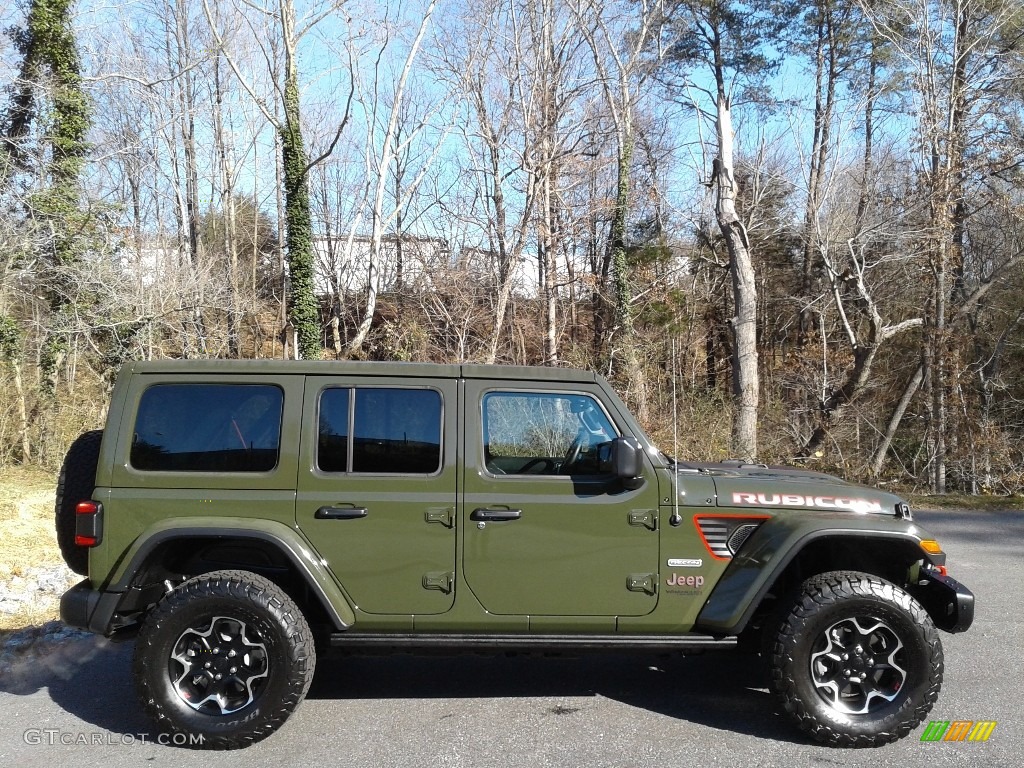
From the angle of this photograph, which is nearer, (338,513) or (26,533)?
(338,513)

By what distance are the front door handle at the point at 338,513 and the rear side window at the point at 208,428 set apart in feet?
1.18

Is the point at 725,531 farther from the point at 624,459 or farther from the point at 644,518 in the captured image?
the point at 624,459

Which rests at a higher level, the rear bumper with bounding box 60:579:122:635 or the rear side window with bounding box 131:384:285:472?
the rear side window with bounding box 131:384:285:472

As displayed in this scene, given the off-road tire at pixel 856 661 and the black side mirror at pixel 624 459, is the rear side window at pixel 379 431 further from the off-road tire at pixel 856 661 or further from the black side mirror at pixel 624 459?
the off-road tire at pixel 856 661

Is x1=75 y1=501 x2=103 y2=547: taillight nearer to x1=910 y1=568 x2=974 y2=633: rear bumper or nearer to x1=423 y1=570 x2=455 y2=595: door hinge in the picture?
x1=423 y1=570 x2=455 y2=595: door hinge

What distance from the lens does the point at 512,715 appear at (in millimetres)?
4375

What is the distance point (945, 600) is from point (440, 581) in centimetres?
268

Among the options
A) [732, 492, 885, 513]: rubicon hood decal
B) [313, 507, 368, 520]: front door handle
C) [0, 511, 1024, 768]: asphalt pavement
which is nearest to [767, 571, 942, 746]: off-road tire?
[0, 511, 1024, 768]: asphalt pavement

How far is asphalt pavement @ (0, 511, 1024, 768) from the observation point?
388cm

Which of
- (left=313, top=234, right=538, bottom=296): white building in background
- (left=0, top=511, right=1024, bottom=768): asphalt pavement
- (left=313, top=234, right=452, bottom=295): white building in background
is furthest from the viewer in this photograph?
(left=313, top=234, right=452, bottom=295): white building in background

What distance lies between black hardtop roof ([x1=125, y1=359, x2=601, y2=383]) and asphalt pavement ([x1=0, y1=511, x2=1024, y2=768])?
1.82 meters

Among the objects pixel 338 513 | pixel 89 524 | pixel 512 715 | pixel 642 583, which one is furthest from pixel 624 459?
pixel 89 524

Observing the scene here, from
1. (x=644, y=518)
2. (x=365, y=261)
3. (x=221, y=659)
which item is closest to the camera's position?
(x=221, y=659)

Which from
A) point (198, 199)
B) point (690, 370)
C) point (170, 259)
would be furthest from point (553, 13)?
point (198, 199)
